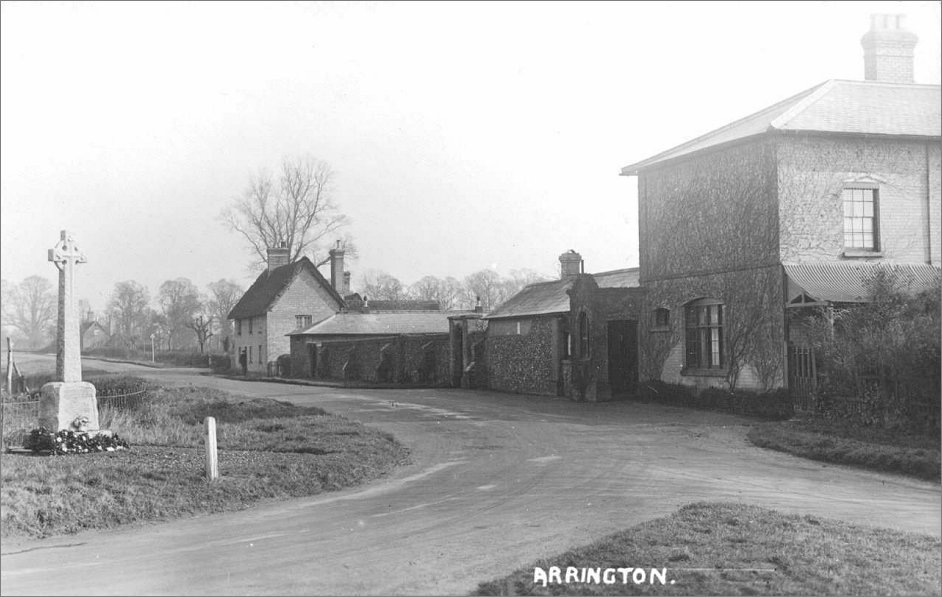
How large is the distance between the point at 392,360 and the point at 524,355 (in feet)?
35.1

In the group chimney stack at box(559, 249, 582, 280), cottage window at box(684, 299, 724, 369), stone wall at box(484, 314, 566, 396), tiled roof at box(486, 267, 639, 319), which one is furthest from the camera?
chimney stack at box(559, 249, 582, 280)

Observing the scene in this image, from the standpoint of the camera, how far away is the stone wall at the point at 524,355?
92.0 ft

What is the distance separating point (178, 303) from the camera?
66000 millimetres

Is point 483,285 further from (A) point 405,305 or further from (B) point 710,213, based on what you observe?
(B) point 710,213

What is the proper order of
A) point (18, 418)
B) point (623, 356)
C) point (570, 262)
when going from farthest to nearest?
point (570, 262), point (623, 356), point (18, 418)

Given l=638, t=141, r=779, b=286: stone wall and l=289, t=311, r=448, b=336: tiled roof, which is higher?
l=638, t=141, r=779, b=286: stone wall

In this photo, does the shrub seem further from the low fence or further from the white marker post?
the low fence

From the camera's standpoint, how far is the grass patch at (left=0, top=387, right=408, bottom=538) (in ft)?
27.9

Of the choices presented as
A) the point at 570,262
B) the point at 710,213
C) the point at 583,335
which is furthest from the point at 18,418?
the point at 570,262

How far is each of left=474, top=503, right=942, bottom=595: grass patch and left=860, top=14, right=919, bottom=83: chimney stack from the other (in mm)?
18692

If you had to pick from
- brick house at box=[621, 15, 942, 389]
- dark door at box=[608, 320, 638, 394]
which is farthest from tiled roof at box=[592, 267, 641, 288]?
brick house at box=[621, 15, 942, 389]

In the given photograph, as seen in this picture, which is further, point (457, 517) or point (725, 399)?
point (725, 399)

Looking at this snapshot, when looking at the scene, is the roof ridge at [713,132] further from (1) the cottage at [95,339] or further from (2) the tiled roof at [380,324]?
(1) the cottage at [95,339]

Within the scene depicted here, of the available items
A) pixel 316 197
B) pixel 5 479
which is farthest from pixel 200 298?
pixel 5 479
